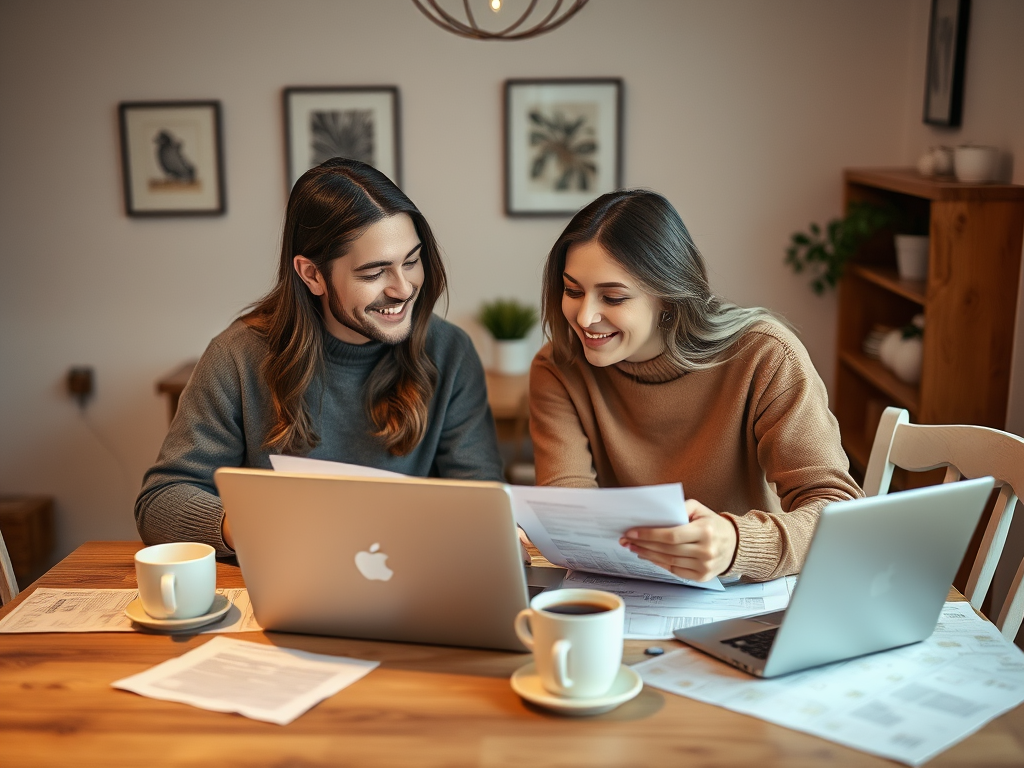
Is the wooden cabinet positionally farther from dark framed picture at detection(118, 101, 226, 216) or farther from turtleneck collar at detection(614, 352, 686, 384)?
dark framed picture at detection(118, 101, 226, 216)

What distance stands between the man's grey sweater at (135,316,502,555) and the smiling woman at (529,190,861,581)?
0.46 feet

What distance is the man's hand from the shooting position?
4.03 ft

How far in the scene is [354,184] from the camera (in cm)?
177

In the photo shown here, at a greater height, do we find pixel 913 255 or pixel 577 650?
pixel 913 255

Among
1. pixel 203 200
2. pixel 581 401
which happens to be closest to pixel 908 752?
pixel 581 401

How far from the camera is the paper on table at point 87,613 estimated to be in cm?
128

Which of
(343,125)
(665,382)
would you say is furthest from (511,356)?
(665,382)

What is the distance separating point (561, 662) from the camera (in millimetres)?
1027

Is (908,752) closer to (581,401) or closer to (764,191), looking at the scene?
(581,401)

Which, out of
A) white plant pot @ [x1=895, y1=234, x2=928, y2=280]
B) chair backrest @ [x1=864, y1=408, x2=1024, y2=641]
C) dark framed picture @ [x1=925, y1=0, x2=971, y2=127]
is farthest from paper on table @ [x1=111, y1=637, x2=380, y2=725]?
dark framed picture @ [x1=925, y1=0, x2=971, y2=127]

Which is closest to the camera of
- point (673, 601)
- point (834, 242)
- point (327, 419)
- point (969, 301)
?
point (673, 601)

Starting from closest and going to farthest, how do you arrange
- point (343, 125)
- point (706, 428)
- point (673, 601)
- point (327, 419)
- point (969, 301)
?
1. point (673, 601)
2. point (706, 428)
3. point (327, 419)
4. point (969, 301)
5. point (343, 125)

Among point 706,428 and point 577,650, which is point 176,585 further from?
point 706,428

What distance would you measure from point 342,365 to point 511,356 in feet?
5.39
